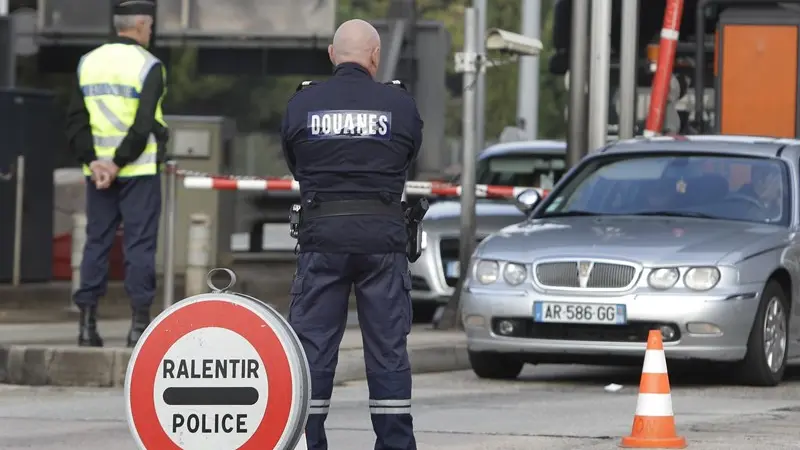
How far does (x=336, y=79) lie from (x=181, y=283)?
12.1m

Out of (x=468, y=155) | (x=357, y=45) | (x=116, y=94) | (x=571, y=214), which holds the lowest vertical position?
(x=571, y=214)

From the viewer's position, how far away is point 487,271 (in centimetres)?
1336

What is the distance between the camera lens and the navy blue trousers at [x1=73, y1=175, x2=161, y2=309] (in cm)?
1266

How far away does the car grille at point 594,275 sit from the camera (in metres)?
12.8

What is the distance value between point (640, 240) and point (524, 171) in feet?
20.9

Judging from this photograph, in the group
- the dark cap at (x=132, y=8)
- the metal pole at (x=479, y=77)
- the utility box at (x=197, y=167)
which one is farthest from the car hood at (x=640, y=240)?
the utility box at (x=197, y=167)

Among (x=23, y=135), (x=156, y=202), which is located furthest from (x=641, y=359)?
(x=23, y=135)

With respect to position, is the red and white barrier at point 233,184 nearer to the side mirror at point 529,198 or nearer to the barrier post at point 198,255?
the barrier post at point 198,255

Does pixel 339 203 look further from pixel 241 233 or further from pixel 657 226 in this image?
pixel 241 233

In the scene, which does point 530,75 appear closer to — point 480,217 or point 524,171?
point 524,171

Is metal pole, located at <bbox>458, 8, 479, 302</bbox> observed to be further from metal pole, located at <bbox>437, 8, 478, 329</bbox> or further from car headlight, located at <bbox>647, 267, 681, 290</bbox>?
car headlight, located at <bbox>647, 267, 681, 290</bbox>

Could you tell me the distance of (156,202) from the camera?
1277 cm

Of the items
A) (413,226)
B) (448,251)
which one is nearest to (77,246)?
(448,251)

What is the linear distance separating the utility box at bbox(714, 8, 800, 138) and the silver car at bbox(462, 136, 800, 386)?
3607mm
